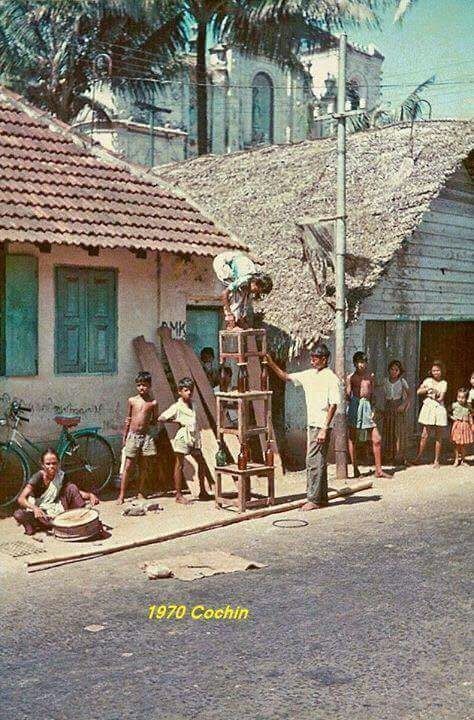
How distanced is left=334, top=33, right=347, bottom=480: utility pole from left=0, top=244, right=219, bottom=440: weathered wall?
6.21ft

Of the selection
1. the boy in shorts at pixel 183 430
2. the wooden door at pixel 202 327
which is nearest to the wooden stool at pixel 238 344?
the boy in shorts at pixel 183 430

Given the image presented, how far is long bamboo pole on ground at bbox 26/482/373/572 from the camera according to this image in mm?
7891

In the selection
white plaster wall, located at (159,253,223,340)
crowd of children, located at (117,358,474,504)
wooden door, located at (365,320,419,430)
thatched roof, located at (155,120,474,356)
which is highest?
A: thatched roof, located at (155,120,474,356)

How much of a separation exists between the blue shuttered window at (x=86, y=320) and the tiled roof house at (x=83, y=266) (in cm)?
1

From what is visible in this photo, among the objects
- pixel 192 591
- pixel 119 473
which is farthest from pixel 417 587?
pixel 119 473

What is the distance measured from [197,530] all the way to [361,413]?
418 cm

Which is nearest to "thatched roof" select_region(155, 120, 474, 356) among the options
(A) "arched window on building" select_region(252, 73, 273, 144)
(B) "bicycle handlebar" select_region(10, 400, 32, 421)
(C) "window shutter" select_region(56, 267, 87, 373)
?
(C) "window shutter" select_region(56, 267, 87, 373)

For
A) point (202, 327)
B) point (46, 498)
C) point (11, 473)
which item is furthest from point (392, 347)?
point (46, 498)

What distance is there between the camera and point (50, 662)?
5473 millimetres

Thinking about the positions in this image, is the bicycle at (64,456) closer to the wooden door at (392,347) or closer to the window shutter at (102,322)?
the window shutter at (102,322)

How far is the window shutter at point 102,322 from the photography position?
11.5 meters

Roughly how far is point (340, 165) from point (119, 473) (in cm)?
516

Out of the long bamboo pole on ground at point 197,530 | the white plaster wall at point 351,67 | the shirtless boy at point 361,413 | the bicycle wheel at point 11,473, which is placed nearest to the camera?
the long bamboo pole on ground at point 197,530
